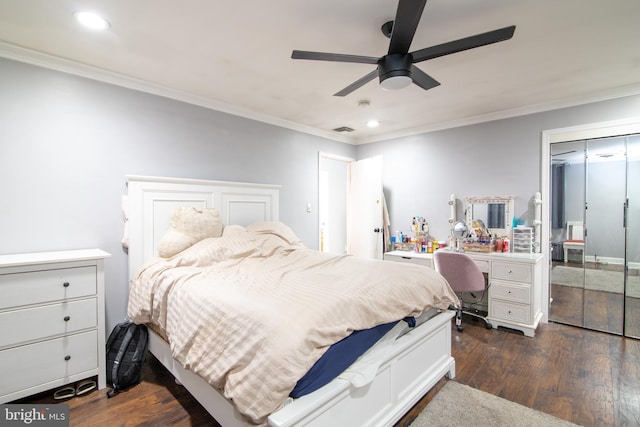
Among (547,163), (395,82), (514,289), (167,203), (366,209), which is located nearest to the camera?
(395,82)

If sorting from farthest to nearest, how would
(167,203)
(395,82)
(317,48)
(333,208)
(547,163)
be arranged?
(333,208) → (547,163) → (167,203) → (317,48) → (395,82)

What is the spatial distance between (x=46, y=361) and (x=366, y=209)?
3687 mm

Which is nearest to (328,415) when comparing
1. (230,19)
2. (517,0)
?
(230,19)

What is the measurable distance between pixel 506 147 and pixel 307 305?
329 cm

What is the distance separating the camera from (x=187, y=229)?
2584mm

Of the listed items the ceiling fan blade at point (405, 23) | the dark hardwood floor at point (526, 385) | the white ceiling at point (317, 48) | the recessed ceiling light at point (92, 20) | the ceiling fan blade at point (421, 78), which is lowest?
the dark hardwood floor at point (526, 385)

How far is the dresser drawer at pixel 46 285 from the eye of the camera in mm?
1803

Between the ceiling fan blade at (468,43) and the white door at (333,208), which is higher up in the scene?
the ceiling fan blade at (468,43)

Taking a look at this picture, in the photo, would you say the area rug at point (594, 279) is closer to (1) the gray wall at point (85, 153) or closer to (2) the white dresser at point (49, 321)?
(1) the gray wall at point (85, 153)

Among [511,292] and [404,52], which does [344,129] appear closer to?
[404,52]

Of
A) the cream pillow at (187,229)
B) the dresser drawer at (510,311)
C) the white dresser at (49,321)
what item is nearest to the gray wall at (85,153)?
the white dresser at (49,321)

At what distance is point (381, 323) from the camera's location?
1588 millimetres

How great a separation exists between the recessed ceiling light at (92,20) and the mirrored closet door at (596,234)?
13.6ft

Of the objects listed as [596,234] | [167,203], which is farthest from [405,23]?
[596,234]
